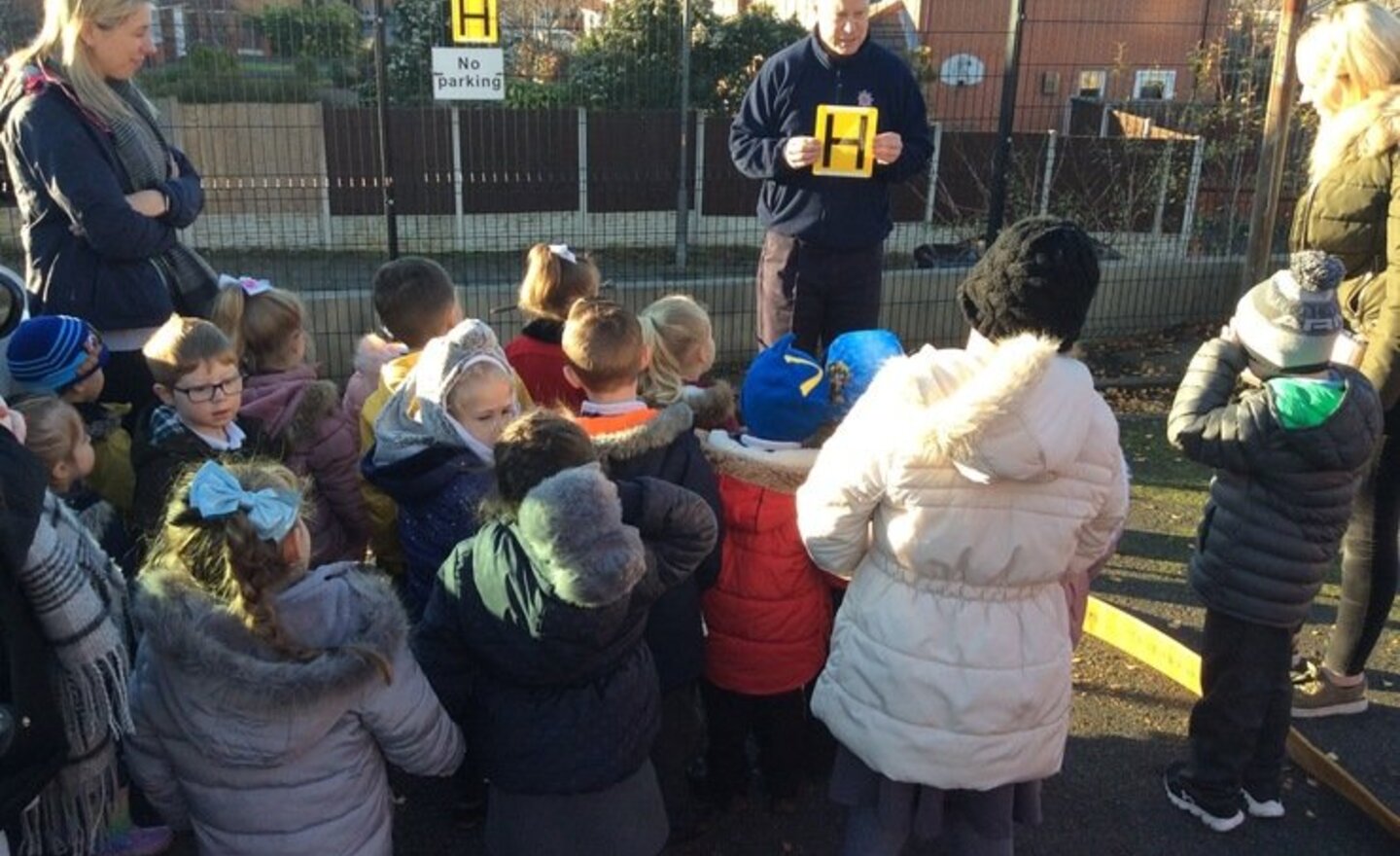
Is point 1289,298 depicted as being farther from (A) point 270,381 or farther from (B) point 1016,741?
(A) point 270,381

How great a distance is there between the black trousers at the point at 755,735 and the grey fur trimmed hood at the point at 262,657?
1116 mm

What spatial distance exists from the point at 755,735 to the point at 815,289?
7.62 feet

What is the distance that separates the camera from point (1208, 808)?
3061mm

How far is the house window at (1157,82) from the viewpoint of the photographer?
996 centimetres

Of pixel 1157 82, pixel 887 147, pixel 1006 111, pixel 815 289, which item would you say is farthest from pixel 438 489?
pixel 1157 82

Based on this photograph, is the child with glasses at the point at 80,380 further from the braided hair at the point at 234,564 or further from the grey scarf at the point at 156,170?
the braided hair at the point at 234,564

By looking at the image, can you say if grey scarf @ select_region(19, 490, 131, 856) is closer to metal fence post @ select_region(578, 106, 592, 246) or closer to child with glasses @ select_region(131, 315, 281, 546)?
child with glasses @ select_region(131, 315, 281, 546)

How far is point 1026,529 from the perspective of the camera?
7.45 ft

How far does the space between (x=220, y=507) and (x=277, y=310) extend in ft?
4.80

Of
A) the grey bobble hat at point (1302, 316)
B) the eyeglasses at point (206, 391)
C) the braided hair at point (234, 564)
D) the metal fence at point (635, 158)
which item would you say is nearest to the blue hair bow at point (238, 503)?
the braided hair at point (234, 564)

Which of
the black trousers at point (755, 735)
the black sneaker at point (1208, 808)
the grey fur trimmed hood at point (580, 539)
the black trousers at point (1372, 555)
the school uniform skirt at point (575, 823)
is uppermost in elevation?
the grey fur trimmed hood at point (580, 539)

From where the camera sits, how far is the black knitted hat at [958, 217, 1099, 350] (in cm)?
224

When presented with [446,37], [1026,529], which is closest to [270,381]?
[1026,529]

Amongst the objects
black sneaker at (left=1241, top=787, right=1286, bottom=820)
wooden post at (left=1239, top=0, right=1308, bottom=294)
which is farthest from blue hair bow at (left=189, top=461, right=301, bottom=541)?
wooden post at (left=1239, top=0, right=1308, bottom=294)
